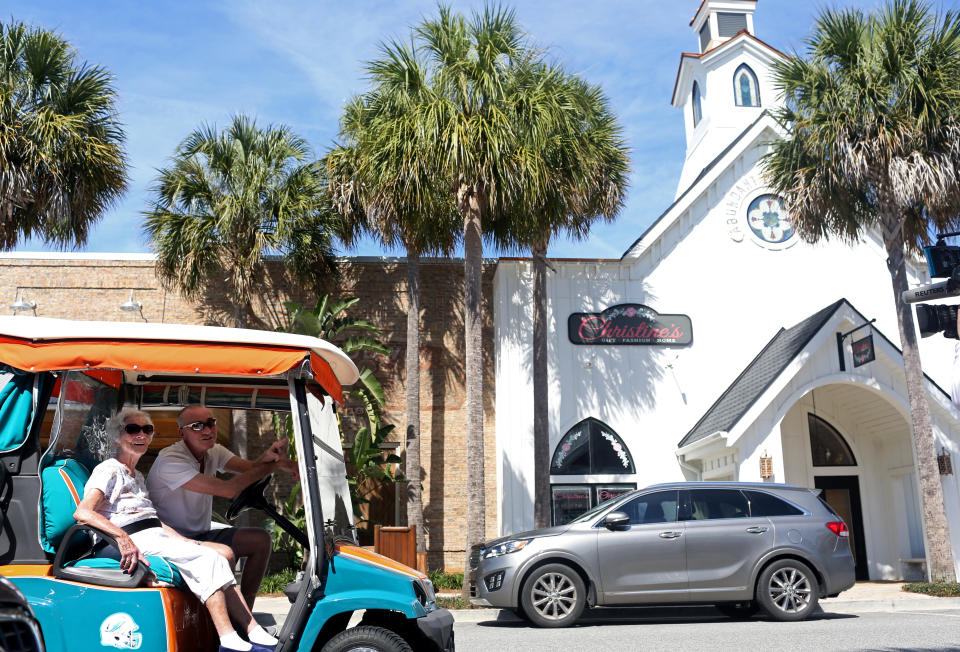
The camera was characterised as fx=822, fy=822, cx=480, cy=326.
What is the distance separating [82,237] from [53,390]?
34.9ft

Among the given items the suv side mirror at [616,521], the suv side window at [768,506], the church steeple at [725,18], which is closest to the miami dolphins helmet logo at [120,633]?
the suv side mirror at [616,521]

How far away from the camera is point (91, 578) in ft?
14.0

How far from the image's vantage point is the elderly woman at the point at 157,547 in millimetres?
4352

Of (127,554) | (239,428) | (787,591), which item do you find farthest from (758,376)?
(127,554)

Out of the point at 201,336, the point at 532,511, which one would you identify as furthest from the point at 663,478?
the point at 201,336

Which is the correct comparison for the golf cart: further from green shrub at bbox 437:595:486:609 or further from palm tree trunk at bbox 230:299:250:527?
palm tree trunk at bbox 230:299:250:527

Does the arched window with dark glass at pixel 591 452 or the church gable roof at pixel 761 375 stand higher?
the church gable roof at pixel 761 375

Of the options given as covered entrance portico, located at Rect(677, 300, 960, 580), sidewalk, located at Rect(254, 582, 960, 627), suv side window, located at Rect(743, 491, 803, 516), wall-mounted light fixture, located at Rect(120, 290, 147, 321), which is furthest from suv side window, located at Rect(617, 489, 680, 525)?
wall-mounted light fixture, located at Rect(120, 290, 147, 321)

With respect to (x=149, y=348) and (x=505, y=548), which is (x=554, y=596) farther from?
(x=149, y=348)

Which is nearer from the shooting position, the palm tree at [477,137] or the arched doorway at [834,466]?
the palm tree at [477,137]

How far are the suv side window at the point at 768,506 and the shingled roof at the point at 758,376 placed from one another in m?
3.98

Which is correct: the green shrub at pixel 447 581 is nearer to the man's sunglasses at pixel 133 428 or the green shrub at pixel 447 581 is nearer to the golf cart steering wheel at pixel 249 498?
the golf cart steering wheel at pixel 249 498

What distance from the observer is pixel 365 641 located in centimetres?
477

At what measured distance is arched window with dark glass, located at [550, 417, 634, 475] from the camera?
17.7 meters
